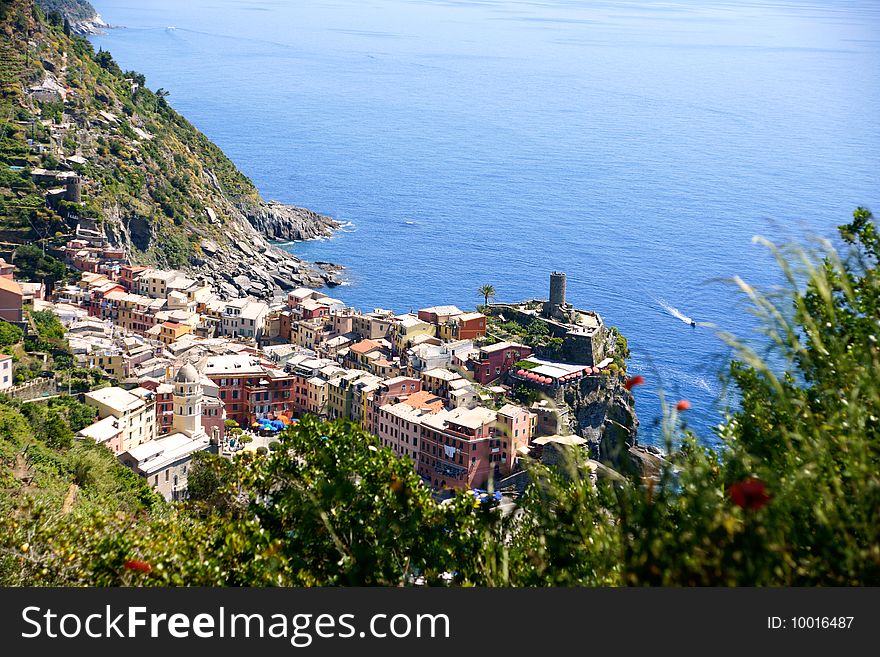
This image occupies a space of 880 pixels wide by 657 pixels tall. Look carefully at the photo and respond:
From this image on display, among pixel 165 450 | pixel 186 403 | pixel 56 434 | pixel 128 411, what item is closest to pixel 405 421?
pixel 186 403

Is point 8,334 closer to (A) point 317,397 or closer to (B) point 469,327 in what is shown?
(A) point 317,397

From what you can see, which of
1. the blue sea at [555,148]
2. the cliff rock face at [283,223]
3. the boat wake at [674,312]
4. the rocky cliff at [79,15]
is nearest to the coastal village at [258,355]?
the blue sea at [555,148]

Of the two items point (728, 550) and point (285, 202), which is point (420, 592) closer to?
point (728, 550)

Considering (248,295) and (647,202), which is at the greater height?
(647,202)

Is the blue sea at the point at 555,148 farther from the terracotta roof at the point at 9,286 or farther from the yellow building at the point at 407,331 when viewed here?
the terracotta roof at the point at 9,286

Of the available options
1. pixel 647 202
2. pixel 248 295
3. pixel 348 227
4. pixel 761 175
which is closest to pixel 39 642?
pixel 248 295
